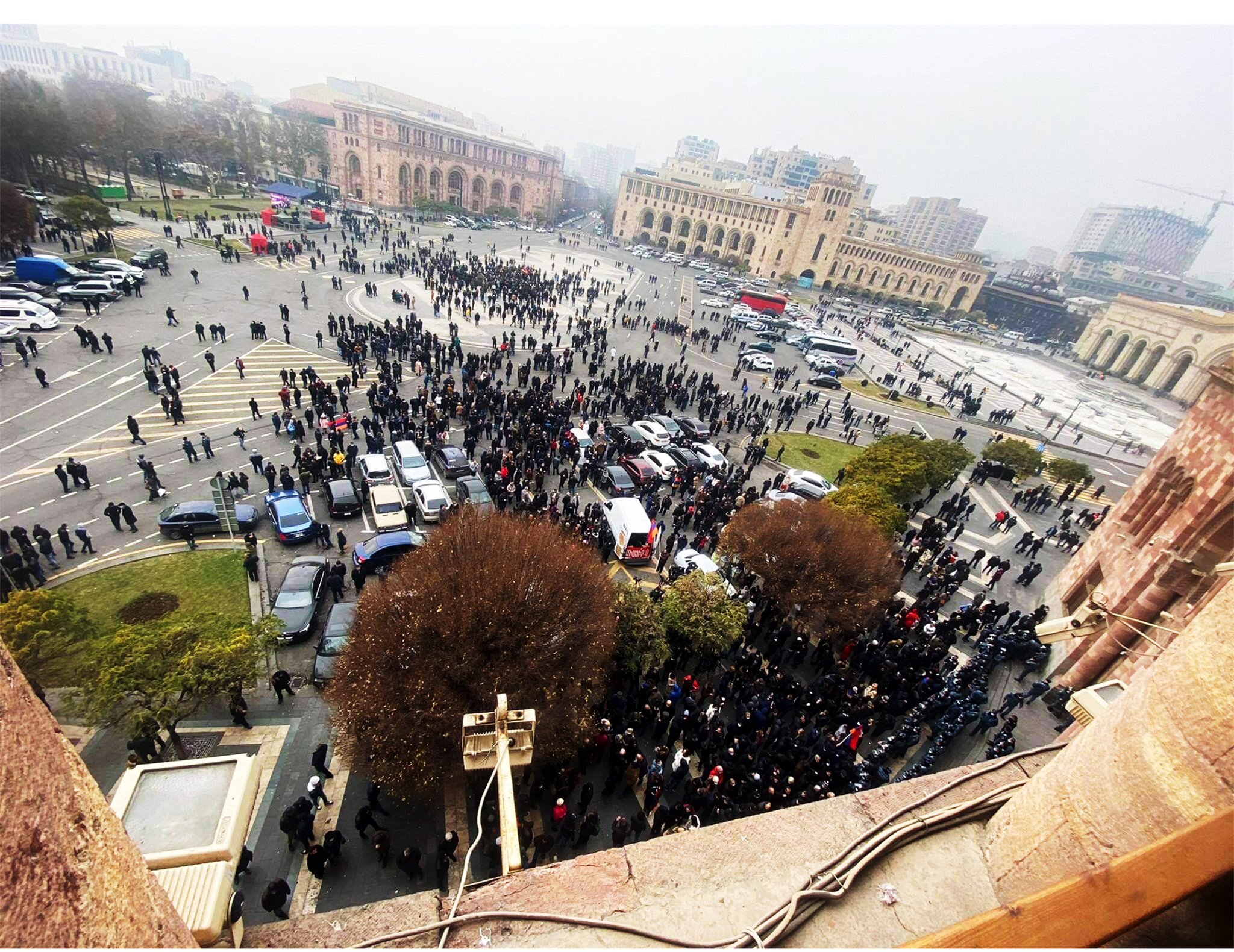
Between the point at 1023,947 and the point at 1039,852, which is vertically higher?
the point at 1023,947

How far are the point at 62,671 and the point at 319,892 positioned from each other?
6517 millimetres

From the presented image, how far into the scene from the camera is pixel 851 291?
9650 centimetres

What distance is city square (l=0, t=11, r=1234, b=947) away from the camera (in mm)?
3801

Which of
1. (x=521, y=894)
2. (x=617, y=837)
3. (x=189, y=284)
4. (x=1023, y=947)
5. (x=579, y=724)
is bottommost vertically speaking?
(x=189, y=284)

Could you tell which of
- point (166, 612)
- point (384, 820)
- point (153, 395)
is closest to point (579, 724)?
point (384, 820)

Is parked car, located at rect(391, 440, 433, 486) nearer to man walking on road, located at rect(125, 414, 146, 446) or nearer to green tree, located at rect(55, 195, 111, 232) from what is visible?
man walking on road, located at rect(125, 414, 146, 446)

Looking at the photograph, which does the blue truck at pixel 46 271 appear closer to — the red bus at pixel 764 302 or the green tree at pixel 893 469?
the green tree at pixel 893 469

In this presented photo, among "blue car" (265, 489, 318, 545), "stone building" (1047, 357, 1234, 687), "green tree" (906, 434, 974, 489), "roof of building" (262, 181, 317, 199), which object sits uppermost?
"stone building" (1047, 357, 1234, 687)

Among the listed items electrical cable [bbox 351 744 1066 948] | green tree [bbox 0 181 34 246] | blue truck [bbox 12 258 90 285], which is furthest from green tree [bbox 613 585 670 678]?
green tree [bbox 0 181 34 246]

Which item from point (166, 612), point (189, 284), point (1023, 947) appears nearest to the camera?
point (1023, 947)

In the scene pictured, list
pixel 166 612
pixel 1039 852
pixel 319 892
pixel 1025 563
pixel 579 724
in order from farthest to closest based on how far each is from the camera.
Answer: pixel 1025 563 < pixel 166 612 < pixel 579 724 < pixel 319 892 < pixel 1039 852

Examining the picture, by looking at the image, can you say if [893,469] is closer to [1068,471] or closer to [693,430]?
[693,430]

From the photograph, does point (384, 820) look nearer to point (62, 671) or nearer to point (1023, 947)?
point (62, 671)

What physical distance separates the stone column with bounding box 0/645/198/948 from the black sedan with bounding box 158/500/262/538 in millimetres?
14801
